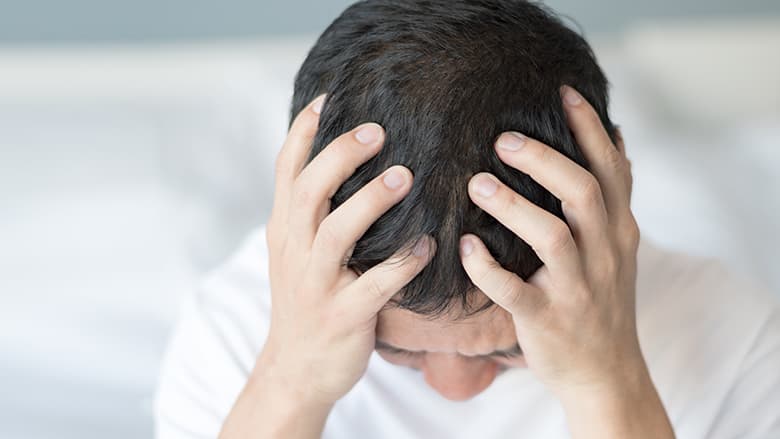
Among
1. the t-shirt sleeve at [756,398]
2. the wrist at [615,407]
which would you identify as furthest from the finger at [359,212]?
the t-shirt sleeve at [756,398]

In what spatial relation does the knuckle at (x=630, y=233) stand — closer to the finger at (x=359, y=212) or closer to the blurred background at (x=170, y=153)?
the finger at (x=359, y=212)

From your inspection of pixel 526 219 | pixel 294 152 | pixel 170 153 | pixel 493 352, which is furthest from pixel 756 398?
pixel 170 153

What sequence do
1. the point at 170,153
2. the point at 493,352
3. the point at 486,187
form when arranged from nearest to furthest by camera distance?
the point at 486,187, the point at 493,352, the point at 170,153

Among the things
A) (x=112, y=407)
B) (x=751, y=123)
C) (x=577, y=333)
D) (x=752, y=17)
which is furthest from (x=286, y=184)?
(x=752, y=17)

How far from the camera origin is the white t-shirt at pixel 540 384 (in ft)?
3.12

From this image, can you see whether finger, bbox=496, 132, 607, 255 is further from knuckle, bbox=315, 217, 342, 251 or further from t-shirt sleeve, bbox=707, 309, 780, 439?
t-shirt sleeve, bbox=707, 309, 780, 439

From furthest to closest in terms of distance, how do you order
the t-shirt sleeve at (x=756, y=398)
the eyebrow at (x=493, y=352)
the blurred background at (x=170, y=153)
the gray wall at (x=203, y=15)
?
1. the gray wall at (x=203, y=15)
2. the blurred background at (x=170, y=153)
3. the t-shirt sleeve at (x=756, y=398)
4. the eyebrow at (x=493, y=352)

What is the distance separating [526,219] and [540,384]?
372mm

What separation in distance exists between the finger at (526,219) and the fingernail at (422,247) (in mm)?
44

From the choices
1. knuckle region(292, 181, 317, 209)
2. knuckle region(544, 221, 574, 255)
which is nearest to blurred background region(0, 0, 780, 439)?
knuckle region(292, 181, 317, 209)

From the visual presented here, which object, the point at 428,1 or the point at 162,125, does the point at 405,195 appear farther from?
the point at 162,125

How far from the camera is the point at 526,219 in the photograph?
65 cm

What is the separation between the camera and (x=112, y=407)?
47.8 inches

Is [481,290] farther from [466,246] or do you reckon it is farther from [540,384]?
[540,384]
